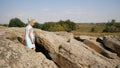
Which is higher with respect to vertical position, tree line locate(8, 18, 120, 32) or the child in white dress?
the child in white dress

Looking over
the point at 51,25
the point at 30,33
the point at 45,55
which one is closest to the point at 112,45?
the point at 45,55

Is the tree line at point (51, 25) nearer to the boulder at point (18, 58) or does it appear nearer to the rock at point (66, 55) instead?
the rock at point (66, 55)

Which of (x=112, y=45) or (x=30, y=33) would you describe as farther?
(x=112, y=45)

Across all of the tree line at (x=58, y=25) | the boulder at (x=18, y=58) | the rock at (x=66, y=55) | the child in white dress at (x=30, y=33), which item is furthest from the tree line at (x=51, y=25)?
the boulder at (x=18, y=58)

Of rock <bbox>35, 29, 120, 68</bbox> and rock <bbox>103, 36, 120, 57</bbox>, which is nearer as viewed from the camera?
rock <bbox>35, 29, 120, 68</bbox>

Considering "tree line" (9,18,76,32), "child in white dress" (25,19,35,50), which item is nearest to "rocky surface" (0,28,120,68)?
"child in white dress" (25,19,35,50)

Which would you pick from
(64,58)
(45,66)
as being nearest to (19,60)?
(45,66)

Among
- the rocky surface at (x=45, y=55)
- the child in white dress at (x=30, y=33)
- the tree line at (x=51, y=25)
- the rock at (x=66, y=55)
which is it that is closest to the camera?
the rocky surface at (x=45, y=55)

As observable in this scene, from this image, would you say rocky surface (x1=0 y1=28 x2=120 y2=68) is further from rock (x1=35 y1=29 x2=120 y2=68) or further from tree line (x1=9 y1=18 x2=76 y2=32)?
tree line (x1=9 y1=18 x2=76 y2=32)

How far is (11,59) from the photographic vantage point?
323 inches

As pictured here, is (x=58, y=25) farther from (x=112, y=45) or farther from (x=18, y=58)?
(x=18, y=58)

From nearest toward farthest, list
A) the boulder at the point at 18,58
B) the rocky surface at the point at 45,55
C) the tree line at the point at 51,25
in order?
the boulder at the point at 18,58, the rocky surface at the point at 45,55, the tree line at the point at 51,25

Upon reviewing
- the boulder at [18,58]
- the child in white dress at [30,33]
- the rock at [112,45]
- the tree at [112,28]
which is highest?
the child in white dress at [30,33]

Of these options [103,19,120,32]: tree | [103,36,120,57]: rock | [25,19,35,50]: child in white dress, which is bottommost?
[103,19,120,32]: tree
